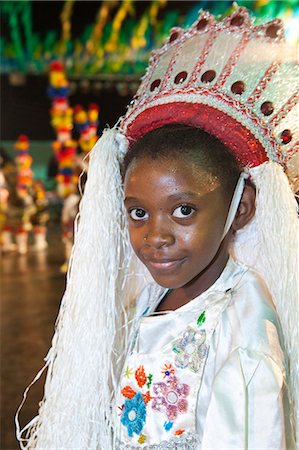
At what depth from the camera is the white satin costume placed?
104 centimetres

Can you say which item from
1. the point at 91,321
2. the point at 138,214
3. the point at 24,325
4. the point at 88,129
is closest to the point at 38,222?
the point at 88,129

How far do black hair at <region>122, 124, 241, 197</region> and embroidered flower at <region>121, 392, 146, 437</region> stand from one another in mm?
406

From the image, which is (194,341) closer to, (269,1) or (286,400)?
(286,400)

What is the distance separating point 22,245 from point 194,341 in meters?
7.99

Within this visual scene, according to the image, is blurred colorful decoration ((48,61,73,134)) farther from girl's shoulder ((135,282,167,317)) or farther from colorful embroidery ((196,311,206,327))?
colorful embroidery ((196,311,206,327))

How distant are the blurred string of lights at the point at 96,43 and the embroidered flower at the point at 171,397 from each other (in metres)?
12.8

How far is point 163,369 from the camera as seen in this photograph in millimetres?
1196

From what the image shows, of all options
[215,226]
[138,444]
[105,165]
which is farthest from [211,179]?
[138,444]

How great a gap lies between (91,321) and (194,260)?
0.25m

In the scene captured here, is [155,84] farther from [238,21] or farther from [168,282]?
[168,282]

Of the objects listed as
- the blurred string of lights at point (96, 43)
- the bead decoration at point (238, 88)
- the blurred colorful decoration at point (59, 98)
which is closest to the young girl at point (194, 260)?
the bead decoration at point (238, 88)

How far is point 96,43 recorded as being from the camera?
49.9 ft

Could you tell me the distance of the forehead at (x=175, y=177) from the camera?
1116 mm

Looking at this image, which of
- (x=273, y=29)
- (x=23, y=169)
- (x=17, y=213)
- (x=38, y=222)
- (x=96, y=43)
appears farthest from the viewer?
(x=96, y=43)
